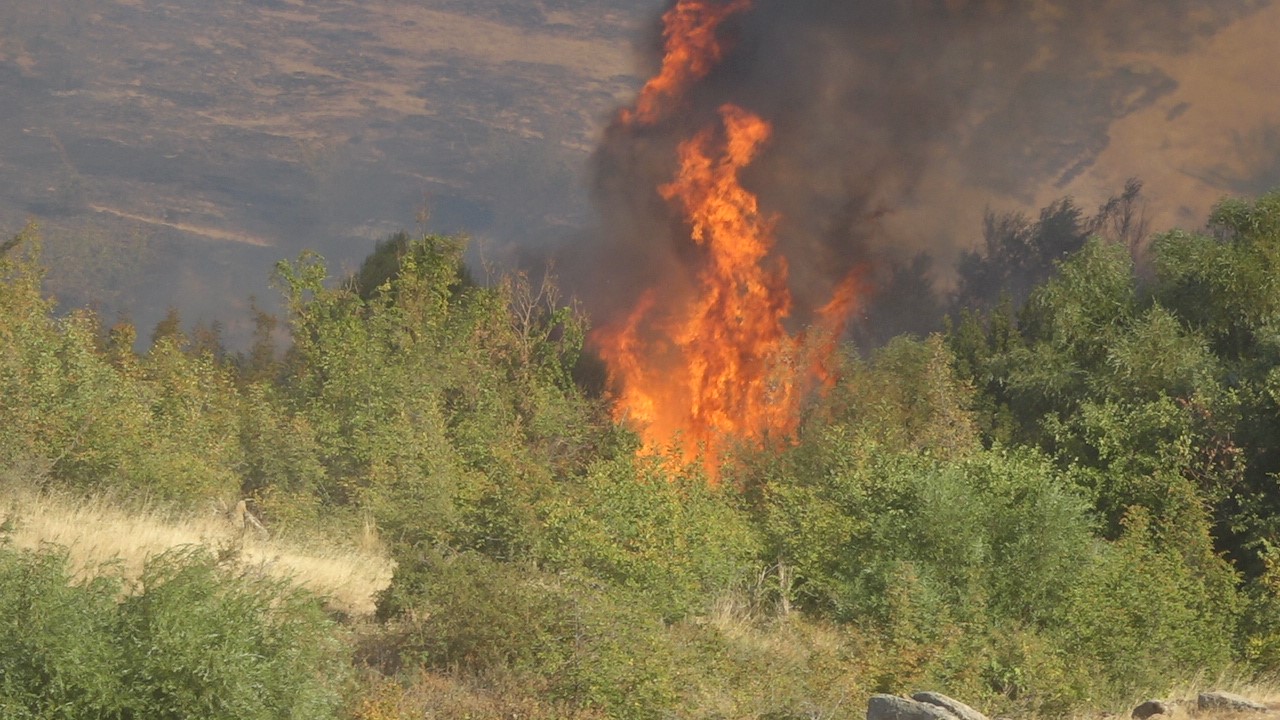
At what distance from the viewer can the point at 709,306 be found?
61.6m

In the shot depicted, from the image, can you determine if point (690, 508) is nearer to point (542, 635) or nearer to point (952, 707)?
point (542, 635)

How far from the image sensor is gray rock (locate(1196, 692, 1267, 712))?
17.8 m

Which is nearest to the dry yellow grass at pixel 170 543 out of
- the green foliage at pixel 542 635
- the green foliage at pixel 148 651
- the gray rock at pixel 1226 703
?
the green foliage at pixel 542 635

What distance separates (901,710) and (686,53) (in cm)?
5584

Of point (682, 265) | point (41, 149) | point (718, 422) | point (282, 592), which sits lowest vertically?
point (41, 149)

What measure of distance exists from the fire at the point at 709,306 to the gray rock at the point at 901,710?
34695 millimetres

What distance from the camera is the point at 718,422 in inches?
2238

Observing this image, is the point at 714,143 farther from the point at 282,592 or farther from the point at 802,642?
the point at 282,592

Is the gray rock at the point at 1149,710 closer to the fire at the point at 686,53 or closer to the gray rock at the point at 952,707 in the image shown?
the gray rock at the point at 952,707

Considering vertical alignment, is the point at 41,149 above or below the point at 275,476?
below

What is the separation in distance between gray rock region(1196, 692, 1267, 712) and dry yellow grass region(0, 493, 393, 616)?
36.0 feet

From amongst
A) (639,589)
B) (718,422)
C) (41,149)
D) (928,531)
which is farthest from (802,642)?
(41,149)

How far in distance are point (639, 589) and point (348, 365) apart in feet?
74.0

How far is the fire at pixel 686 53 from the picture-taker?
68250 millimetres
